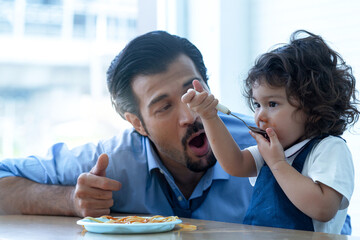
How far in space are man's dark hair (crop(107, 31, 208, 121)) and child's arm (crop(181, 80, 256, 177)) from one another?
23.4 inches

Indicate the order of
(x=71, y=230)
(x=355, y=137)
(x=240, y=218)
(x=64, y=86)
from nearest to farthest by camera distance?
(x=71, y=230), (x=240, y=218), (x=355, y=137), (x=64, y=86)

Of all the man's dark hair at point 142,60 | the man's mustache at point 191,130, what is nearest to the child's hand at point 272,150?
the man's mustache at point 191,130

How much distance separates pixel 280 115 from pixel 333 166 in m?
0.20

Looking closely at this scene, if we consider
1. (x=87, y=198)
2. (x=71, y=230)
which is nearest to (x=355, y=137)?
(x=87, y=198)

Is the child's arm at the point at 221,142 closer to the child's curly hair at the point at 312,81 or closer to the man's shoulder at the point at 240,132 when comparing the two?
the child's curly hair at the point at 312,81

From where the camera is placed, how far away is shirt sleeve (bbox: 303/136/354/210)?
1189 millimetres

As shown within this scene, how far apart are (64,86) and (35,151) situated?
0.45 meters

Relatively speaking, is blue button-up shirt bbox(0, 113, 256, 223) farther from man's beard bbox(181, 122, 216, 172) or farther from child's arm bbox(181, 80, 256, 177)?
child's arm bbox(181, 80, 256, 177)

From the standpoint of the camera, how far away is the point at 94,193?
1.59m

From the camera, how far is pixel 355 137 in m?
2.59

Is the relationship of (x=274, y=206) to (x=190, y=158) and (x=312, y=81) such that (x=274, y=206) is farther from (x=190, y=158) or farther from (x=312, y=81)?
(x=190, y=158)

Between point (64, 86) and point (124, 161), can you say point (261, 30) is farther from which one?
point (124, 161)

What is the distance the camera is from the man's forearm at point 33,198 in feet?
5.46

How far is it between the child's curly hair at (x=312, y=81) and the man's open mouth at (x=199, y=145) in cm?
51
